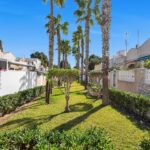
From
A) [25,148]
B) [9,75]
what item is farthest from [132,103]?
[25,148]

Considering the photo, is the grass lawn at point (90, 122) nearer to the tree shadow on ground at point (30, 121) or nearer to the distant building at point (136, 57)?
the tree shadow on ground at point (30, 121)

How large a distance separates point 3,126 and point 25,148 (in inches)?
227

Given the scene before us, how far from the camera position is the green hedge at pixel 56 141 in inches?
207

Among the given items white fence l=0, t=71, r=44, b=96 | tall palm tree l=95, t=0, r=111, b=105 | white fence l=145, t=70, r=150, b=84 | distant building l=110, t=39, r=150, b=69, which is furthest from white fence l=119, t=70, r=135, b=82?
white fence l=0, t=71, r=44, b=96

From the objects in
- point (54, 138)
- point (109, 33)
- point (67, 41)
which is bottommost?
point (54, 138)

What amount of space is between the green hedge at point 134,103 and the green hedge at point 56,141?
21.7 ft

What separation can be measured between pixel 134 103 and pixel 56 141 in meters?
8.52

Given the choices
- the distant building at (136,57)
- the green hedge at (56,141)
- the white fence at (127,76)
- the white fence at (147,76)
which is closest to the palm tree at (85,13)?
the distant building at (136,57)

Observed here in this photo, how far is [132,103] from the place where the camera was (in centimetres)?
1382

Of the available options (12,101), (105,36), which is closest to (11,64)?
(12,101)

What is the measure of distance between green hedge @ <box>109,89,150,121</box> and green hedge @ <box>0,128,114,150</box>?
662cm

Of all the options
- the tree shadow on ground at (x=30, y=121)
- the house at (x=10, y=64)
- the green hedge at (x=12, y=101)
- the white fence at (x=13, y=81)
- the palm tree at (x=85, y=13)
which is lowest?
the tree shadow on ground at (x=30, y=121)

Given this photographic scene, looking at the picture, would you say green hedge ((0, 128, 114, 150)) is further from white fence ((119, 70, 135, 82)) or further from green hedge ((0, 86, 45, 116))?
white fence ((119, 70, 135, 82))

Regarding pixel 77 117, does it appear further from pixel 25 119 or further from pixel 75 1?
pixel 75 1
